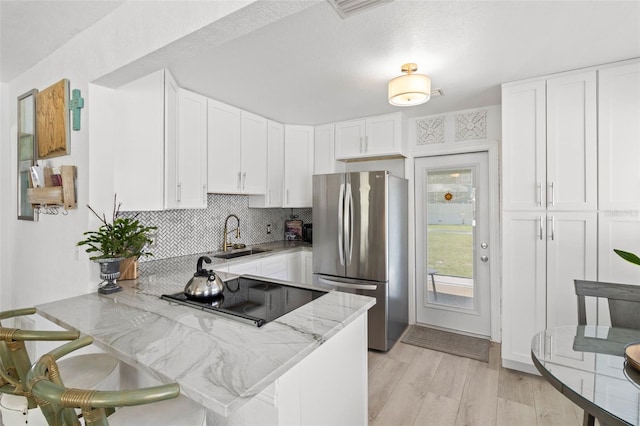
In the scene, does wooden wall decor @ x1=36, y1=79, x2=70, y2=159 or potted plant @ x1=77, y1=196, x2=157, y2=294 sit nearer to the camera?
potted plant @ x1=77, y1=196, x2=157, y2=294

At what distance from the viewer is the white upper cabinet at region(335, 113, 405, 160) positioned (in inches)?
131

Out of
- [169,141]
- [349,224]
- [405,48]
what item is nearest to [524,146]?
[405,48]

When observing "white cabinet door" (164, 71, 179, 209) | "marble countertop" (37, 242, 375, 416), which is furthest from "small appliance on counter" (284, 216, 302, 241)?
"marble countertop" (37, 242, 375, 416)

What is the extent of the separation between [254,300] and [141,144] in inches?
49.4

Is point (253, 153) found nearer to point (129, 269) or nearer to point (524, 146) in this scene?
point (129, 269)

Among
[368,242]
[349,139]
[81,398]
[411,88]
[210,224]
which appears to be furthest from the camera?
[349,139]

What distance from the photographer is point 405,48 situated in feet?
6.33

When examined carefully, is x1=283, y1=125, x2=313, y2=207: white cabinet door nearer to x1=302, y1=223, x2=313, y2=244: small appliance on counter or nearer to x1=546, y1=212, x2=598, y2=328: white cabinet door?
x1=302, y1=223, x2=313, y2=244: small appliance on counter

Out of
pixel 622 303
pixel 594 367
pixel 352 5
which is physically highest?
pixel 352 5

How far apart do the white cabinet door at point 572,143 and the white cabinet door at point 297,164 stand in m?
2.41

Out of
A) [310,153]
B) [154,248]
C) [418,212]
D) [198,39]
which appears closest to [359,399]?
[198,39]

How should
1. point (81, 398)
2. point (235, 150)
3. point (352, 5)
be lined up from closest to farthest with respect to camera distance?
point (81, 398)
point (352, 5)
point (235, 150)

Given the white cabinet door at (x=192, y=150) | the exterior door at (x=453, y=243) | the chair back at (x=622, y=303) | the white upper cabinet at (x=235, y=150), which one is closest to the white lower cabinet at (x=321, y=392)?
the chair back at (x=622, y=303)

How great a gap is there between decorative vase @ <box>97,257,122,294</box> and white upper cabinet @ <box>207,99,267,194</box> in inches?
49.5
